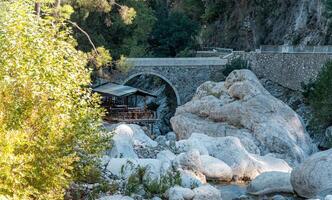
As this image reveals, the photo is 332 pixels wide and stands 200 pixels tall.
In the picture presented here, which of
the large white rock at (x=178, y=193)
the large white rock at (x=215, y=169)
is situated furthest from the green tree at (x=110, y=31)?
the large white rock at (x=178, y=193)

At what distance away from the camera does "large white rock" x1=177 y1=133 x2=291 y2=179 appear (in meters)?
16.2

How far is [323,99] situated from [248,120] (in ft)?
15.9

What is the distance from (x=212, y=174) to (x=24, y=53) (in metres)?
7.67

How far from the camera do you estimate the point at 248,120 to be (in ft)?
70.3

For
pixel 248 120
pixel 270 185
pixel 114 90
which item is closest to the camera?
pixel 270 185

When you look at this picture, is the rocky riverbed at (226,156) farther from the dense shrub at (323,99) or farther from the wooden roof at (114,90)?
the wooden roof at (114,90)

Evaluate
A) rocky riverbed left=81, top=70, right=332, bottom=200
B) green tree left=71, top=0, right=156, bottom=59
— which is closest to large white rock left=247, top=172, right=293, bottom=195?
rocky riverbed left=81, top=70, right=332, bottom=200

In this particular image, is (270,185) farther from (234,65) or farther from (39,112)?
(234,65)

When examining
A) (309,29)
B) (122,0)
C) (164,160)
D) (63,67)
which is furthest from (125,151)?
(309,29)

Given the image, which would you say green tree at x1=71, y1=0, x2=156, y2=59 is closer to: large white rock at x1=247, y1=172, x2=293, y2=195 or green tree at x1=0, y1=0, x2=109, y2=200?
large white rock at x1=247, y1=172, x2=293, y2=195

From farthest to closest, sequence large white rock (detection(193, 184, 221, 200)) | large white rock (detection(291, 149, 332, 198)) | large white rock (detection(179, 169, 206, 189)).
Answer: large white rock (detection(179, 169, 206, 189)), large white rock (detection(291, 149, 332, 198)), large white rock (detection(193, 184, 221, 200))

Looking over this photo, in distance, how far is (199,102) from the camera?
78.2 ft

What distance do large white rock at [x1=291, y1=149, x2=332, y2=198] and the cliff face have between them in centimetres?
2179

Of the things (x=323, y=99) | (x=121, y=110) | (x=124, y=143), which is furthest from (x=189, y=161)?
(x=121, y=110)
